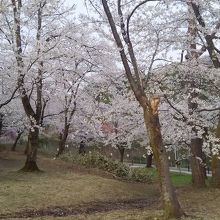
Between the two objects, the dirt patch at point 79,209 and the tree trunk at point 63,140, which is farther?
the tree trunk at point 63,140

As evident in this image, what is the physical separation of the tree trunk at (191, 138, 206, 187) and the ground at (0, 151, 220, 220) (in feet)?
3.17

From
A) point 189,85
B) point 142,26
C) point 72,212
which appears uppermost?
point 142,26

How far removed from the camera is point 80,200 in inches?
523

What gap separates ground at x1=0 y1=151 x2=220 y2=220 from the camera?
1036 cm

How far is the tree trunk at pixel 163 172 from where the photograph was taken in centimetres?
910

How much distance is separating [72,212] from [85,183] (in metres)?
4.92

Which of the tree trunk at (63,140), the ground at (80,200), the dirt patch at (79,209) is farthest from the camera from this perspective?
the tree trunk at (63,140)

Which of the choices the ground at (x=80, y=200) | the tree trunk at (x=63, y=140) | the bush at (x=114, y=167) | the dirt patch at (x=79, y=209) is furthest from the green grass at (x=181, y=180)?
the tree trunk at (x=63, y=140)

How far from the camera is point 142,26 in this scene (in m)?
13.3

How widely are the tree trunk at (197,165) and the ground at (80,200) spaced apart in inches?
38.1

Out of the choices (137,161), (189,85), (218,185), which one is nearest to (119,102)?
(189,85)

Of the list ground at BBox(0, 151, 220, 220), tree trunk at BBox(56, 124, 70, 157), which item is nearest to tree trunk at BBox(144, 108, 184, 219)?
ground at BBox(0, 151, 220, 220)

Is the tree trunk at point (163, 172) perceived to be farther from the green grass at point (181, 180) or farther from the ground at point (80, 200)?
the green grass at point (181, 180)

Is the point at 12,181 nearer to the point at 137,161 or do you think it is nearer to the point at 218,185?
the point at 218,185
